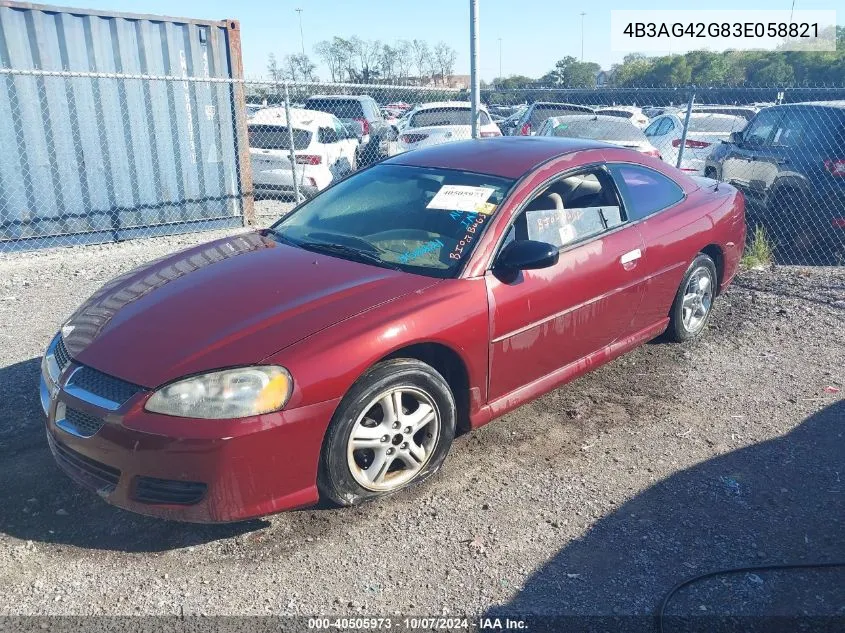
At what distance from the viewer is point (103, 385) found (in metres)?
2.81

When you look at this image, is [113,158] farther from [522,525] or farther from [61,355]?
[522,525]

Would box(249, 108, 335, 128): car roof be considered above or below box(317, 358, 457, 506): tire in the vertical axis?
above

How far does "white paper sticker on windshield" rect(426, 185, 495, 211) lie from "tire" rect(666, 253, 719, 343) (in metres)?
1.81

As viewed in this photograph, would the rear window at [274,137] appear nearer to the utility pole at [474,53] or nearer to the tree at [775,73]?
the utility pole at [474,53]

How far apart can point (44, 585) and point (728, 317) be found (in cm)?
520

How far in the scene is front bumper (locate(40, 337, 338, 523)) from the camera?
2633 mm

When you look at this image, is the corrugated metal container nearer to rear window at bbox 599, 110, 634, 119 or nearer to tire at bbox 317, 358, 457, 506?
tire at bbox 317, 358, 457, 506

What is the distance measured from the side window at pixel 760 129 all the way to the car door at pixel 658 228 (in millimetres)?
4439

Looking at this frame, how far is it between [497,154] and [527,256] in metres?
1.00

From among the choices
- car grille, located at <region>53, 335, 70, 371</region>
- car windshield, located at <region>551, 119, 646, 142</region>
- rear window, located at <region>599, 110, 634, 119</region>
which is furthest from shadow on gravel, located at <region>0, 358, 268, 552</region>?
rear window, located at <region>599, 110, 634, 119</region>

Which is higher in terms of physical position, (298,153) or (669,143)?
(298,153)

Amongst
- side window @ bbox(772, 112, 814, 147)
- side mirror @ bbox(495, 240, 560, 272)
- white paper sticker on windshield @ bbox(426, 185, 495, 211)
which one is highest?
side window @ bbox(772, 112, 814, 147)

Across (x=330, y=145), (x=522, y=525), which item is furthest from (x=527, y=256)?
(x=330, y=145)

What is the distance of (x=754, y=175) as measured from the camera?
8164 millimetres
